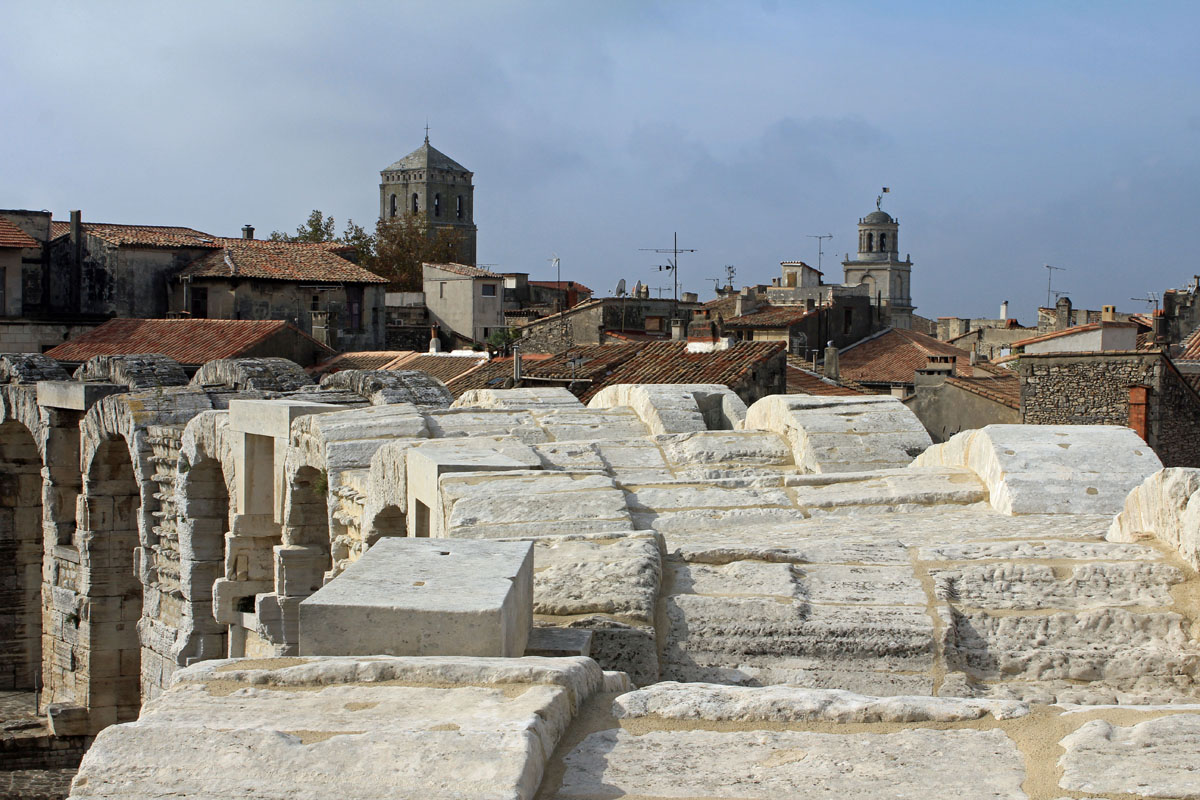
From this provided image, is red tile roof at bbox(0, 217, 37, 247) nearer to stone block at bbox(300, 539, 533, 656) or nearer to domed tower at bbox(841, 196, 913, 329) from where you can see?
stone block at bbox(300, 539, 533, 656)

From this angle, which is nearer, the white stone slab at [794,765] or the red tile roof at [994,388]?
the white stone slab at [794,765]

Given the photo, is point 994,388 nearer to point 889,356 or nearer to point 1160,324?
point 889,356

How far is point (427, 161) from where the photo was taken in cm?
8681

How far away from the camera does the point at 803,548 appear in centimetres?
463

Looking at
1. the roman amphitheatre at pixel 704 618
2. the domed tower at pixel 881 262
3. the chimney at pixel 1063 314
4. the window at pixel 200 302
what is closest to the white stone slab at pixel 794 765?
the roman amphitheatre at pixel 704 618

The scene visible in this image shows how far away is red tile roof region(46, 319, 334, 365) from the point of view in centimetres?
2773

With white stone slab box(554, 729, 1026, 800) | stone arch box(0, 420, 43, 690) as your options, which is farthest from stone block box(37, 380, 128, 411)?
white stone slab box(554, 729, 1026, 800)

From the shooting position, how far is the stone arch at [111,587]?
1388 cm

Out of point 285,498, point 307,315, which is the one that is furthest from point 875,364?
point 285,498

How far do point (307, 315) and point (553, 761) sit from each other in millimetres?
33803

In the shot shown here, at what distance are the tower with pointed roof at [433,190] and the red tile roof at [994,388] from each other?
6504 centimetres

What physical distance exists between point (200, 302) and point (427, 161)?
2105 inches

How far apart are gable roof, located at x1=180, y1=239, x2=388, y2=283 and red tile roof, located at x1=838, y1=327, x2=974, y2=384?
1240cm

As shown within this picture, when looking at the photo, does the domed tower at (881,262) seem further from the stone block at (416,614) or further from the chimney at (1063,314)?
the stone block at (416,614)
